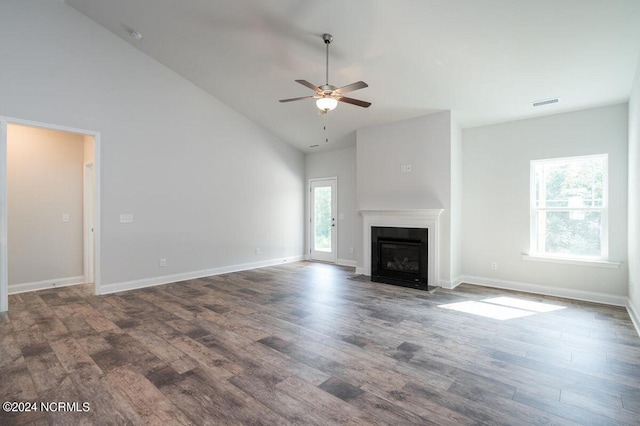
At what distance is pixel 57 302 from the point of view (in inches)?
168

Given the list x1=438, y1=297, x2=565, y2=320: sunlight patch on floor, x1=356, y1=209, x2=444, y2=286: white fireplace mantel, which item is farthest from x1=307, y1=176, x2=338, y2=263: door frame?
x1=438, y1=297, x2=565, y2=320: sunlight patch on floor

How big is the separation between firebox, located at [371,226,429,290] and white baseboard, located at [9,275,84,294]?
523cm

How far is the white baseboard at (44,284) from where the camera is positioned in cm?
479

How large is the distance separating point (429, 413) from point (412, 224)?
12.3ft

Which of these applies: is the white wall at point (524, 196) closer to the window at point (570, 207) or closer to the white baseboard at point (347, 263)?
the window at point (570, 207)

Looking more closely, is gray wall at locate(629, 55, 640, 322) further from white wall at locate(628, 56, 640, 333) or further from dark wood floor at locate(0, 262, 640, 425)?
dark wood floor at locate(0, 262, 640, 425)

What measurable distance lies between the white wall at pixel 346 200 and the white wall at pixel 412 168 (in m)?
0.98

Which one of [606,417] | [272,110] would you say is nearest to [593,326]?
[606,417]

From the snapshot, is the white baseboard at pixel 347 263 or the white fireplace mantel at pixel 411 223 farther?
the white baseboard at pixel 347 263

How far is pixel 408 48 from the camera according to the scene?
381cm

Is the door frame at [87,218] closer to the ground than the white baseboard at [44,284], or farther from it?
farther from it

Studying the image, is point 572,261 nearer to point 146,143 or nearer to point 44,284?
point 146,143

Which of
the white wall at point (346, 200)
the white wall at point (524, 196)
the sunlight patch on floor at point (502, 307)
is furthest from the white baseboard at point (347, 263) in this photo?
the sunlight patch on floor at point (502, 307)

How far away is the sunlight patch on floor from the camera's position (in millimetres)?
3816
